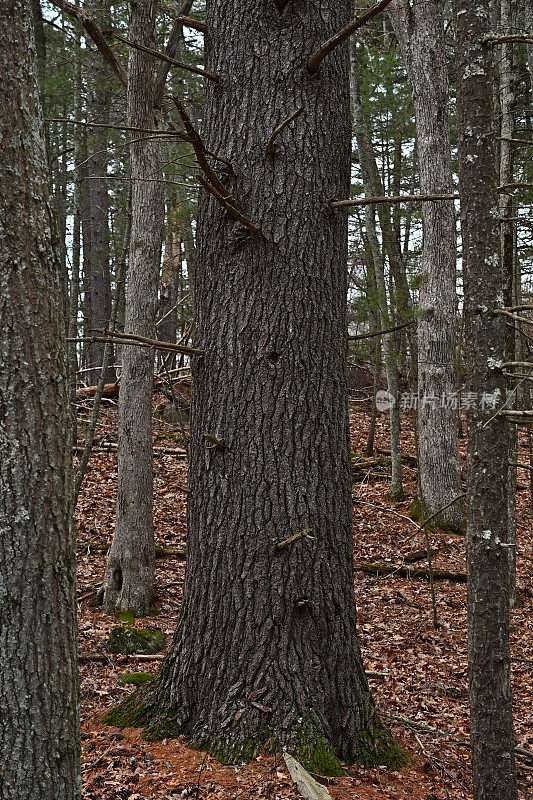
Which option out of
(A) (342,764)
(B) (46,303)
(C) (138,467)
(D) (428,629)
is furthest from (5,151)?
(D) (428,629)

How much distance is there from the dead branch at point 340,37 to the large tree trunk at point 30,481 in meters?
1.40

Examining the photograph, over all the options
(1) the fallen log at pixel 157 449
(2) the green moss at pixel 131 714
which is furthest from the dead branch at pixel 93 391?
(2) the green moss at pixel 131 714

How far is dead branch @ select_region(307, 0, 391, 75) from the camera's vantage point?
2.71 metres

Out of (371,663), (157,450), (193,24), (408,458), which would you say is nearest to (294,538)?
Answer: (193,24)

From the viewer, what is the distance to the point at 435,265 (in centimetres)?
942

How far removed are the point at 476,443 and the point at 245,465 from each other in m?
1.15

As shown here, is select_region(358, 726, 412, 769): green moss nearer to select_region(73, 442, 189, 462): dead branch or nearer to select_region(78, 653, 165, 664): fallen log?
select_region(78, 653, 165, 664): fallen log

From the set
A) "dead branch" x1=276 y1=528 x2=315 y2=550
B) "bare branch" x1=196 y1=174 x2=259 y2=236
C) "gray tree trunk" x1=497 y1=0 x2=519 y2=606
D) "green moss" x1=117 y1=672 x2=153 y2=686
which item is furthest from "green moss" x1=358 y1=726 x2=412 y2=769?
"bare branch" x1=196 y1=174 x2=259 y2=236

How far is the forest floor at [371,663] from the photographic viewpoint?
3.05 meters

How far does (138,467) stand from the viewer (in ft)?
22.0

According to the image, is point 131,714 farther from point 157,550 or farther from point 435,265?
point 435,265

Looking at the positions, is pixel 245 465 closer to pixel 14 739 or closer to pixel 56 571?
pixel 56 571

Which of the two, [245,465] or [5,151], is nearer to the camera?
[5,151]

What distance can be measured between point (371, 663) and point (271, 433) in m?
3.29
